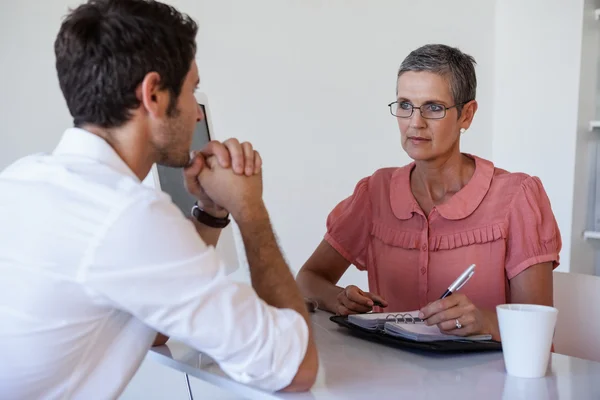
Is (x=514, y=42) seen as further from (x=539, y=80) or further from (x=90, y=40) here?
(x=90, y=40)

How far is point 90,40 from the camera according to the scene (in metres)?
1.09

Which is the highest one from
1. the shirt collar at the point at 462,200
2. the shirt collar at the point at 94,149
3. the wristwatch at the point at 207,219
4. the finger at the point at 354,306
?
the shirt collar at the point at 94,149

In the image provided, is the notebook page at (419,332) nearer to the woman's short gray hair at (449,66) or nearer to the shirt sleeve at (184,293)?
the shirt sleeve at (184,293)

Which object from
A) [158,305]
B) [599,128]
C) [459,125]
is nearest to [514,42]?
[599,128]

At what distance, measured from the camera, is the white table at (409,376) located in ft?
3.58

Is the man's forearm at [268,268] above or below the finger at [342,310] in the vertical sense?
above

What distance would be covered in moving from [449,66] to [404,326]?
762mm

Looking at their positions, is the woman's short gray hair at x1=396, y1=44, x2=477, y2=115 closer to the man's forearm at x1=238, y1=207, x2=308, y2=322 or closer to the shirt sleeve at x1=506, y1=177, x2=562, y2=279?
the shirt sleeve at x1=506, y1=177, x2=562, y2=279

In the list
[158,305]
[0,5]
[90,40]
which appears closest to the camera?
[158,305]

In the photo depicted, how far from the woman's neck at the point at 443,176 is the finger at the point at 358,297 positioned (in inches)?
16.0

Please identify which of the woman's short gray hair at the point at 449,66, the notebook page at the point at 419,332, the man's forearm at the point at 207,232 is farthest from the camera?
the woman's short gray hair at the point at 449,66

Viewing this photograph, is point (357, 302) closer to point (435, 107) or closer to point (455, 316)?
point (455, 316)

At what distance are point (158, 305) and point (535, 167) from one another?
293 centimetres

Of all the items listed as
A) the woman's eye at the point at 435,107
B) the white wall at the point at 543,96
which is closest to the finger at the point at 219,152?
the woman's eye at the point at 435,107
